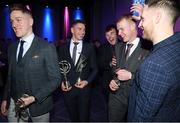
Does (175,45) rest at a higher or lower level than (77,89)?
higher

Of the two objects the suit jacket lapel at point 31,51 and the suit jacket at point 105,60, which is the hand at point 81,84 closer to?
the suit jacket at point 105,60

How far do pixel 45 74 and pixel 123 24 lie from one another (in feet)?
3.16

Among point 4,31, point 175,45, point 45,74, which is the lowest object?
point 4,31

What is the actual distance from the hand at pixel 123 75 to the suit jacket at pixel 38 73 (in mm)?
612

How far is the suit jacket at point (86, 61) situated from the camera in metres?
3.41

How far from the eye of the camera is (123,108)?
112 inches

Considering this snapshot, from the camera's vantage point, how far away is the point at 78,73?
342 cm

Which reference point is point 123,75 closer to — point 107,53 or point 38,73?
point 38,73

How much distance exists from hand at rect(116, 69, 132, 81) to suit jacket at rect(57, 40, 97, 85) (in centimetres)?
94

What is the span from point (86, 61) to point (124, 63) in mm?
841

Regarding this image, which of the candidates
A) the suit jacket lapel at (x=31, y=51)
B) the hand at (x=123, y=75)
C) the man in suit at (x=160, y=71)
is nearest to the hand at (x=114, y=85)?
the hand at (x=123, y=75)

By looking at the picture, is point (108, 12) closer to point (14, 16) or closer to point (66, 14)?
point (66, 14)

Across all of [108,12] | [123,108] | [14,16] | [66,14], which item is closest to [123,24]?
[123,108]

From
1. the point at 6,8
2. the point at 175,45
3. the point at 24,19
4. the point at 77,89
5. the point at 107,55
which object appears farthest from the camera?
the point at 6,8
